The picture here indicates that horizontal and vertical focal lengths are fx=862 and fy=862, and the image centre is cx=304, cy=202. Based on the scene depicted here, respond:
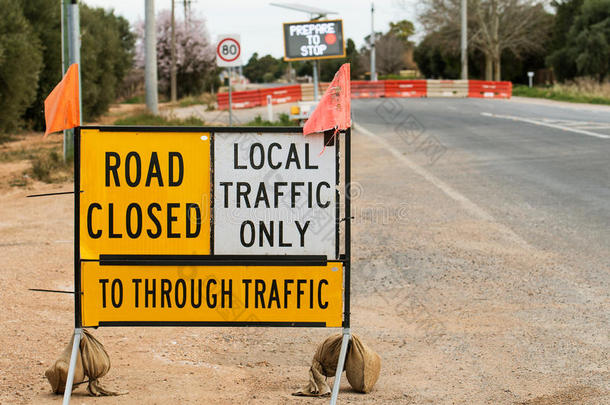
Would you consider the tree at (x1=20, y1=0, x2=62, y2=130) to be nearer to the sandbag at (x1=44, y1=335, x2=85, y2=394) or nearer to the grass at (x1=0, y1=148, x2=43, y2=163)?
the grass at (x1=0, y1=148, x2=43, y2=163)

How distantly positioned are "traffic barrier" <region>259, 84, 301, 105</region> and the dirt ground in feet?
107

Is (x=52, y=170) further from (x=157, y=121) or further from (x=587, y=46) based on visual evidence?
(x=587, y=46)

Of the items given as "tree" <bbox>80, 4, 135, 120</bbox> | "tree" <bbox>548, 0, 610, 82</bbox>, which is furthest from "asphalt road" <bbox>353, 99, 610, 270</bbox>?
"tree" <bbox>548, 0, 610, 82</bbox>

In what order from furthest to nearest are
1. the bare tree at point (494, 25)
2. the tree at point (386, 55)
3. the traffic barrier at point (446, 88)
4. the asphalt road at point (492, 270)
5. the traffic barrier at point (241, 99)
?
1. the tree at point (386, 55)
2. the bare tree at point (494, 25)
3. the traffic barrier at point (446, 88)
4. the traffic barrier at point (241, 99)
5. the asphalt road at point (492, 270)

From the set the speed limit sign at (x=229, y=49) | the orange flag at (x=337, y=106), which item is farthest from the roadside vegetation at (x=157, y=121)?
the orange flag at (x=337, y=106)

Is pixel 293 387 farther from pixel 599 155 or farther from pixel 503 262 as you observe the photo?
pixel 599 155

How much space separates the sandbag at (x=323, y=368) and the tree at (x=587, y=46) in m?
50.0

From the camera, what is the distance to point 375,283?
7.71 meters

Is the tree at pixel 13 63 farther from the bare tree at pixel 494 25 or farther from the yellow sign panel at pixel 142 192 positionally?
the bare tree at pixel 494 25

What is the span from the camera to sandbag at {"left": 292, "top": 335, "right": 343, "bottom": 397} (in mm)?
4676

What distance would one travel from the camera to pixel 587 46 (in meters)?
52.1

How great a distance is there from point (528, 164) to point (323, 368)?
11403mm

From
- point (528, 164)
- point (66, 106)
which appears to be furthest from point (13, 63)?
point (66, 106)

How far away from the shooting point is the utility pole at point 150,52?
83.6 ft
